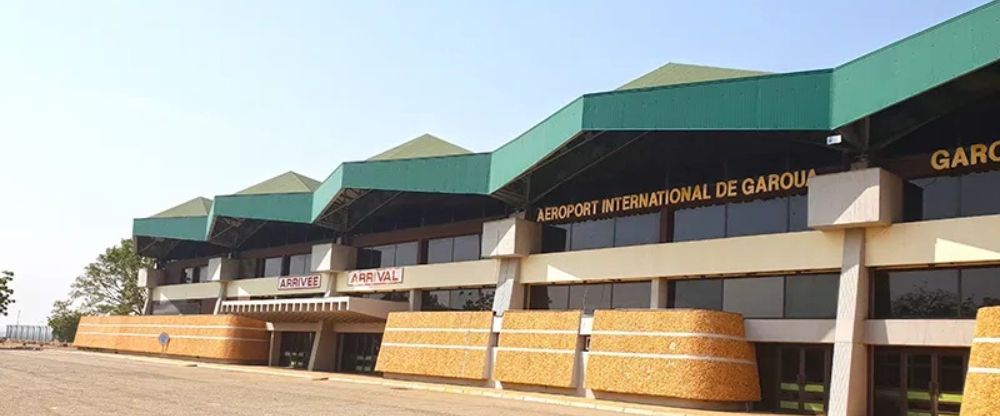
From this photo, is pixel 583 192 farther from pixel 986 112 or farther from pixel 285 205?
pixel 285 205

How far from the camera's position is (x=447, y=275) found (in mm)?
44906

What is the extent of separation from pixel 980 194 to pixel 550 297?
1804 cm

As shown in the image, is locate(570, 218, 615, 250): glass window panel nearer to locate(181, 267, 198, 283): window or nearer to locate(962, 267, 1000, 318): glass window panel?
locate(962, 267, 1000, 318): glass window panel

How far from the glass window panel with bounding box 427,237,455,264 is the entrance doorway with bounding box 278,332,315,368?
37.4ft

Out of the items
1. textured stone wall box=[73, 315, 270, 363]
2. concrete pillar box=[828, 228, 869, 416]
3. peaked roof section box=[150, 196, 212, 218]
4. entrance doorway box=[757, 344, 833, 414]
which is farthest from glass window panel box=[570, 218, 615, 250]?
peaked roof section box=[150, 196, 212, 218]

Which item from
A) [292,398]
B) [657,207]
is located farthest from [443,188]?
[292,398]

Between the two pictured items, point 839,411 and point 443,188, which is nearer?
point 839,411

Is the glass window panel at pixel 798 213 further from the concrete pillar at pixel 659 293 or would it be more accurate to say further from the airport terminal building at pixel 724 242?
the concrete pillar at pixel 659 293

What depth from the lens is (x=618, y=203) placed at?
37094 mm

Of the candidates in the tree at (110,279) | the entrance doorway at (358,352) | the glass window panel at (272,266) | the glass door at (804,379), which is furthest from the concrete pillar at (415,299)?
the tree at (110,279)

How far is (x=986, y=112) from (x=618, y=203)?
14289mm

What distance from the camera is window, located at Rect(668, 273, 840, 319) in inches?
1168

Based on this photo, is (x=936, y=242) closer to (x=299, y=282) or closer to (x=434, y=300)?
(x=434, y=300)

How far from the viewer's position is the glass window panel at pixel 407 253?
161 feet
